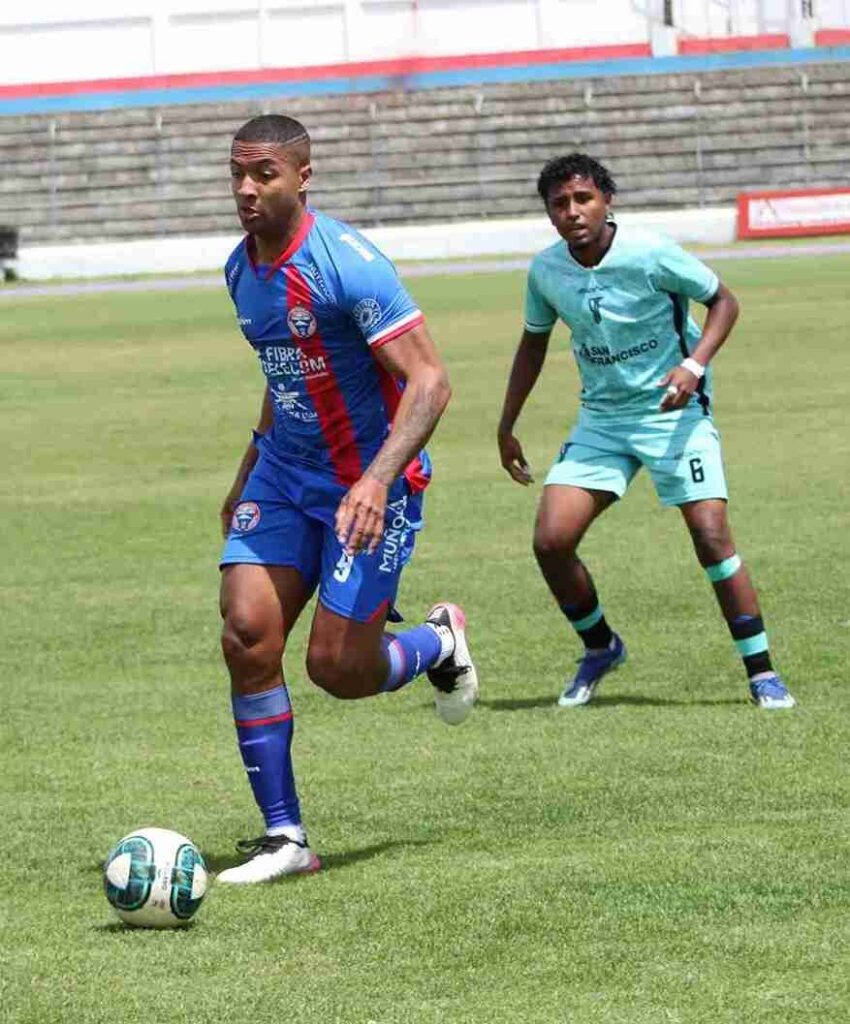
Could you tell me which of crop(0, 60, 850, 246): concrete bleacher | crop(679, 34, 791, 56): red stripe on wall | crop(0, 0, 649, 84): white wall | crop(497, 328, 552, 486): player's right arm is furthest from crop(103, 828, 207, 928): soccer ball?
crop(0, 0, 649, 84): white wall

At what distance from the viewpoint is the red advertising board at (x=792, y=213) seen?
133 feet

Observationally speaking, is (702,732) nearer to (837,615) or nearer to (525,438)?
(837,615)

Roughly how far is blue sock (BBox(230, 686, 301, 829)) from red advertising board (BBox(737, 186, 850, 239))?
35.1 metres

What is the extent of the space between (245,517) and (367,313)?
80cm

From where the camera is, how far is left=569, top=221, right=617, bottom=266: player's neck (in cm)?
930

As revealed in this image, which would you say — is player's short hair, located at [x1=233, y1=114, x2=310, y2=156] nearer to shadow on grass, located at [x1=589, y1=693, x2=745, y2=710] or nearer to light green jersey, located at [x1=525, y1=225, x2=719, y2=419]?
light green jersey, located at [x1=525, y1=225, x2=719, y2=419]

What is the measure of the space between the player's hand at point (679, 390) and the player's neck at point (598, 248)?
0.65 m

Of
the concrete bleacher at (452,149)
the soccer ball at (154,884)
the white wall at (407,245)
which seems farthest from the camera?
the concrete bleacher at (452,149)

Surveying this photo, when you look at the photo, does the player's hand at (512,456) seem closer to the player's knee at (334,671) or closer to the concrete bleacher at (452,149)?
the player's knee at (334,671)

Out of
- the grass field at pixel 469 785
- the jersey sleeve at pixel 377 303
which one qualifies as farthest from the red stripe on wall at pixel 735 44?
the jersey sleeve at pixel 377 303

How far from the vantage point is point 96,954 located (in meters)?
5.68

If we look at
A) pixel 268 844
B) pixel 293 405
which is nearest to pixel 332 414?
pixel 293 405

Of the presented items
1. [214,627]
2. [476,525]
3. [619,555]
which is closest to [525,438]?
[476,525]

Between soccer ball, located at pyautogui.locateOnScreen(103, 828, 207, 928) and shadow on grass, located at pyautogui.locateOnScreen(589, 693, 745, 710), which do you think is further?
shadow on grass, located at pyautogui.locateOnScreen(589, 693, 745, 710)
